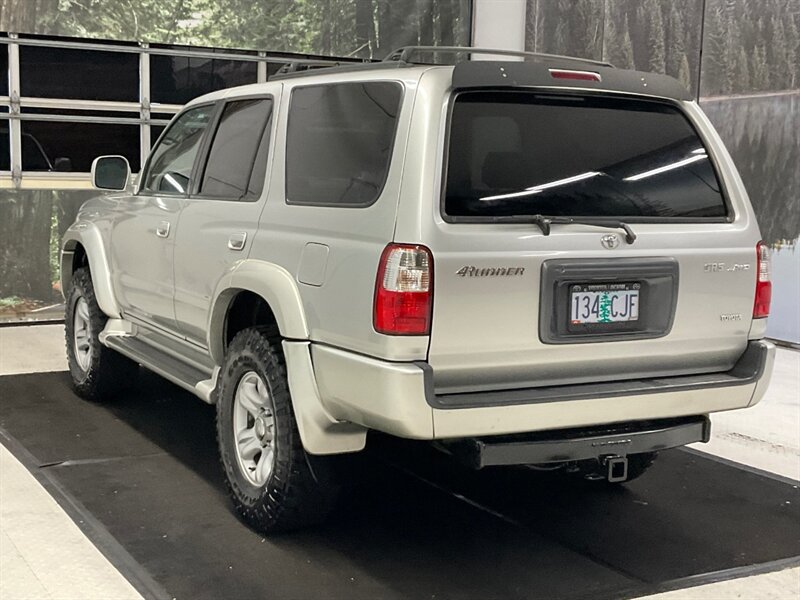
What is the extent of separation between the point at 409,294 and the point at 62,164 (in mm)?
7078

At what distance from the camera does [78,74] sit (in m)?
9.17

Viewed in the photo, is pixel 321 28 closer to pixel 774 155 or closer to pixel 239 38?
pixel 239 38

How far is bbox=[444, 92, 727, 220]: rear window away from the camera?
3270mm

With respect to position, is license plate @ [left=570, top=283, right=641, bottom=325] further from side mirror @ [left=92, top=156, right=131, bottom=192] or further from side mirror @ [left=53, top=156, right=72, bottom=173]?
side mirror @ [left=53, top=156, right=72, bottom=173]

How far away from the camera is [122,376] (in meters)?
5.74

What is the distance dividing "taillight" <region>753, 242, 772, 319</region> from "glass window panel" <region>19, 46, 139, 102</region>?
7.19 meters

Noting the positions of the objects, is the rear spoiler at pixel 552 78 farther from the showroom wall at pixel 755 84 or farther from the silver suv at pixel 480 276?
the showroom wall at pixel 755 84

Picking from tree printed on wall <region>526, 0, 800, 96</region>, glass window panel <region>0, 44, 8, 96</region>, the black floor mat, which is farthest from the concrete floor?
glass window panel <region>0, 44, 8, 96</region>

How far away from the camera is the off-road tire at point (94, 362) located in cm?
561

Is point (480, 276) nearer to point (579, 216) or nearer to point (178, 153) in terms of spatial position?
point (579, 216)

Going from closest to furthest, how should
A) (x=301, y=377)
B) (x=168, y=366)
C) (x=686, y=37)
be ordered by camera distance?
(x=301, y=377) < (x=168, y=366) < (x=686, y=37)

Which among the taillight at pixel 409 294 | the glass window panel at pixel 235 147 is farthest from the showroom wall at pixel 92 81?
the taillight at pixel 409 294

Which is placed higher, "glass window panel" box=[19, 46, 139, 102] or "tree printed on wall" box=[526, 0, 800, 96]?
"tree printed on wall" box=[526, 0, 800, 96]

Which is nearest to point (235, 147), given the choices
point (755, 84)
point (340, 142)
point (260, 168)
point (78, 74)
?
point (260, 168)
